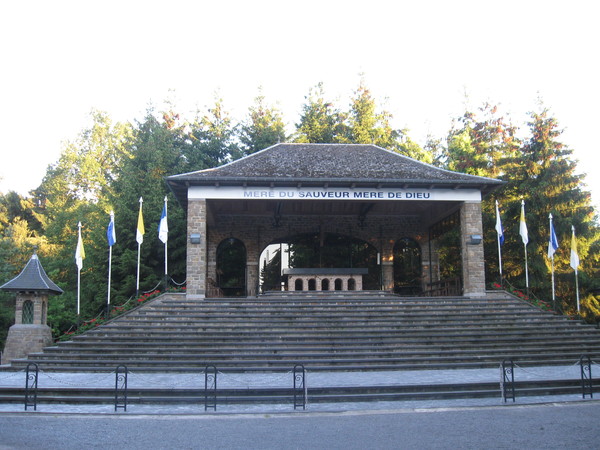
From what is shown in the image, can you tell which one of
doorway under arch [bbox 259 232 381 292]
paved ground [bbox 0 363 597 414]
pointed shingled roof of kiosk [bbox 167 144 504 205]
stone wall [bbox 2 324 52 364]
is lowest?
paved ground [bbox 0 363 597 414]

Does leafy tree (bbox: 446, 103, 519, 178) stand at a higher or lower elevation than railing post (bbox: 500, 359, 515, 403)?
higher

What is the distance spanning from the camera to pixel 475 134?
39.0 meters

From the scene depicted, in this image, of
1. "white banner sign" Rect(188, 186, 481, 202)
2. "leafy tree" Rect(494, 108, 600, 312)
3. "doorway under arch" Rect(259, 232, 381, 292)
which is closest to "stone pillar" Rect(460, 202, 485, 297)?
"white banner sign" Rect(188, 186, 481, 202)

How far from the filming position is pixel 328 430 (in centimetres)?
877

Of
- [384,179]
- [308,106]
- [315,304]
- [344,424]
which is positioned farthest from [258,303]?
[308,106]

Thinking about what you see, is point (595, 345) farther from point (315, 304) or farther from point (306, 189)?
point (306, 189)

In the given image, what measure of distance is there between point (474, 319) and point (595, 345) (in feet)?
11.7

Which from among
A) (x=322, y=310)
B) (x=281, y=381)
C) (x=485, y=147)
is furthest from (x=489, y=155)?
(x=281, y=381)

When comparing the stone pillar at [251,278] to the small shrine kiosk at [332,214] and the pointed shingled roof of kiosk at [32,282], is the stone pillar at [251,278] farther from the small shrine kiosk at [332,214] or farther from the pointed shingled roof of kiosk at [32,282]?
the pointed shingled roof of kiosk at [32,282]

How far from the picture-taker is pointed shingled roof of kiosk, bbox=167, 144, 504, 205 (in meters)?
21.0

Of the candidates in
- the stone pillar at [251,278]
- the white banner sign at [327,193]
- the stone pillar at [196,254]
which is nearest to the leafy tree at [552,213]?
the white banner sign at [327,193]

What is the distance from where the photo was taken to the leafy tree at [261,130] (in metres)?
36.8

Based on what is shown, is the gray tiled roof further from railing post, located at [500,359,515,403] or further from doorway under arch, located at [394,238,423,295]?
railing post, located at [500,359,515,403]

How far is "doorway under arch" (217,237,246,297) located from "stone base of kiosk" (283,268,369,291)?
3.98 meters
